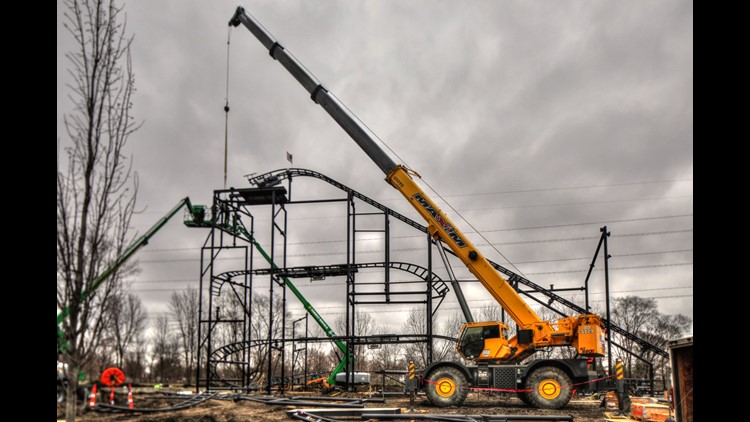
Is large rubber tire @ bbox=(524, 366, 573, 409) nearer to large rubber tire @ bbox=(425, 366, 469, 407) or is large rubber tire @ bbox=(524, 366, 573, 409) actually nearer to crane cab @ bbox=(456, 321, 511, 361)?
crane cab @ bbox=(456, 321, 511, 361)

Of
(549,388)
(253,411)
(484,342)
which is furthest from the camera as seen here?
(484,342)

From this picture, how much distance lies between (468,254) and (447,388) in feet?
14.2

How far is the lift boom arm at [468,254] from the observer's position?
18141mm

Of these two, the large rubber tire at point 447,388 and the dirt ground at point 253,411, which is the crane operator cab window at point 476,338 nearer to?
the large rubber tire at point 447,388

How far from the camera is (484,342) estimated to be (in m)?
18.7

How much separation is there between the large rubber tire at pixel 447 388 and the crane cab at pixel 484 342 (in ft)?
2.75

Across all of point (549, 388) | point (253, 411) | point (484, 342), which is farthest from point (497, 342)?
point (253, 411)

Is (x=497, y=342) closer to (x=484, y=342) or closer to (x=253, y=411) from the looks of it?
(x=484, y=342)

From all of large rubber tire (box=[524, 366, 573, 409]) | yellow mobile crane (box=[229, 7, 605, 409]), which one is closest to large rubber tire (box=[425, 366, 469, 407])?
yellow mobile crane (box=[229, 7, 605, 409])

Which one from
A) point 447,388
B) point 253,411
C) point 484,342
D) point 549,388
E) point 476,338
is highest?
point 476,338

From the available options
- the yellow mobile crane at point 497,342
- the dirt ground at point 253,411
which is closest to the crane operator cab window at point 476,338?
the yellow mobile crane at point 497,342
